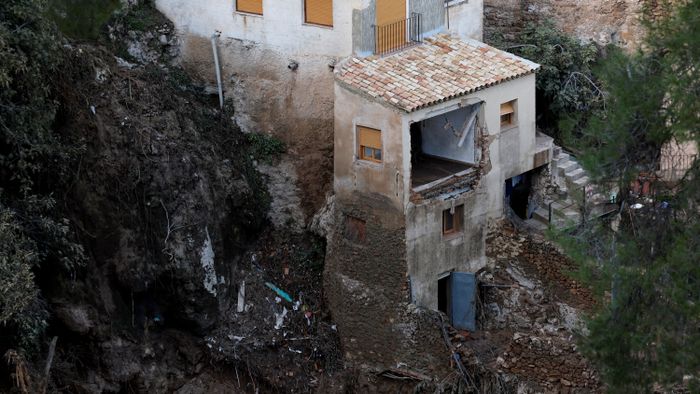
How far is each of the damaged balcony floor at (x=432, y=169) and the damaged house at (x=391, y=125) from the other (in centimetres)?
4

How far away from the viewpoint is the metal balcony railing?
27016 millimetres

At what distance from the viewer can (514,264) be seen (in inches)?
1099

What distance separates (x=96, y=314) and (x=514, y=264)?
Result: 887 centimetres

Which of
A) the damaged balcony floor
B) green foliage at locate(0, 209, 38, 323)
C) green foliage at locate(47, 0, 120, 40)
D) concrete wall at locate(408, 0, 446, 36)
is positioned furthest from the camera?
green foliage at locate(47, 0, 120, 40)

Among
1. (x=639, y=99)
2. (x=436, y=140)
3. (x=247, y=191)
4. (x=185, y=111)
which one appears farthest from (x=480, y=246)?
(x=639, y=99)

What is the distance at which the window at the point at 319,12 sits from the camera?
27125mm

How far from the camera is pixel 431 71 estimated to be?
26.8 meters

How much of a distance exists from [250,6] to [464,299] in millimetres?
7788

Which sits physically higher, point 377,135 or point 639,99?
point 639,99

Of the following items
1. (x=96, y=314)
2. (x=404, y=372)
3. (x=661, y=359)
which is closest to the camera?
(x=661, y=359)

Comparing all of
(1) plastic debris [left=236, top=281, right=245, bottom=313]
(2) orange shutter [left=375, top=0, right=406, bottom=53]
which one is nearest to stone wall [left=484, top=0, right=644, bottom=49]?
(2) orange shutter [left=375, top=0, right=406, bottom=53]

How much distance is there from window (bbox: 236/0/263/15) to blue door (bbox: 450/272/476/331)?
23.1 feet

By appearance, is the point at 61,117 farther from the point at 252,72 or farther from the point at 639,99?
the point at 639,99

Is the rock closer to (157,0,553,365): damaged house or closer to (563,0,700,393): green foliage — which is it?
(157,0,553,365): damaged house
